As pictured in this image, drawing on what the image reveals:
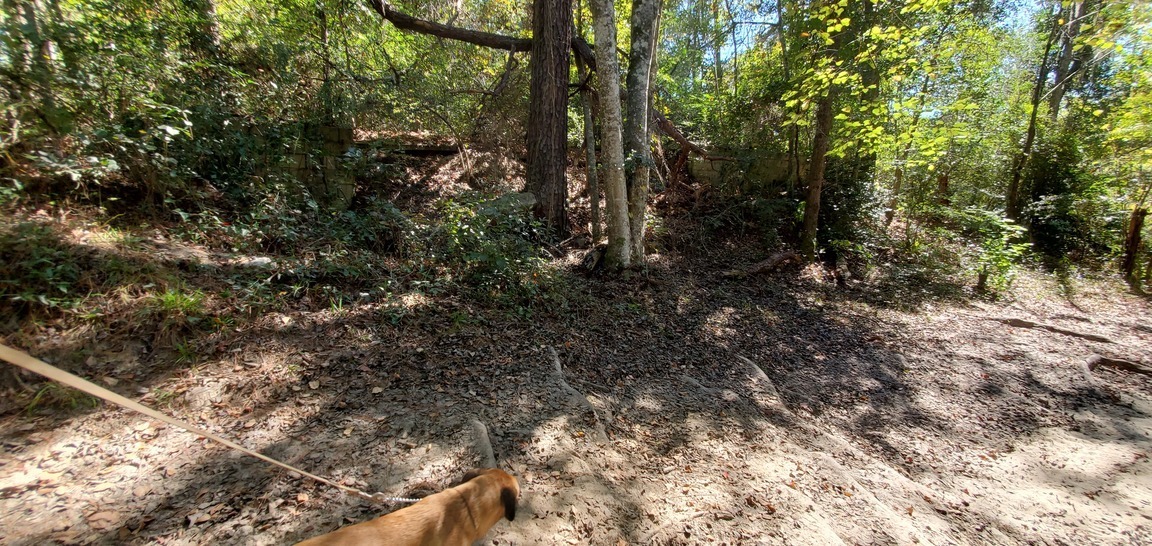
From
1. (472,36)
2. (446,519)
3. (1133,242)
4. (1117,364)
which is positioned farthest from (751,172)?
(446,519)

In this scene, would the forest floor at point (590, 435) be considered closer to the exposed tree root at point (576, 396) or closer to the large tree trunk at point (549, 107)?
the exposed tree root at point (576, 396)

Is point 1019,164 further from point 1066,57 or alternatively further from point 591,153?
point 591,153

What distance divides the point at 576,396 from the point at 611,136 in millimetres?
3784

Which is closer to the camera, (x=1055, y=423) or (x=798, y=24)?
(x=1055, y=423)

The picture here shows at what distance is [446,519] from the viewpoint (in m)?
1.80

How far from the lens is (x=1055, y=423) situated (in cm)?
422

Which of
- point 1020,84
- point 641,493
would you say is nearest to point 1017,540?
point 641,493

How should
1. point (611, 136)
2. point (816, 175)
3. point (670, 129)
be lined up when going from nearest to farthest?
point (611, 136) < point (670, 129) < point (816, 175)

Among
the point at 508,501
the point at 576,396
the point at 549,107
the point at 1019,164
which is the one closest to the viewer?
the point at 508,501

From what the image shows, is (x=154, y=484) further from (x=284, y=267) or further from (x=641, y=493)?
(x=641, y=493)

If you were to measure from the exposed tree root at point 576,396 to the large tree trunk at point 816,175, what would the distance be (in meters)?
7.04

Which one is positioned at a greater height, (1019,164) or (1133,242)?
(1019,164)

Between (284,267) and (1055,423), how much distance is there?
25.2 ft

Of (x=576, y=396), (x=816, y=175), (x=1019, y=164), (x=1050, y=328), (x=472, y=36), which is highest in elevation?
(x=472, y=36)
